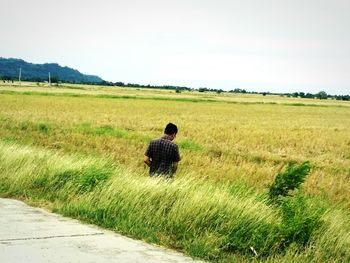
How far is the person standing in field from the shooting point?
8.56 metres

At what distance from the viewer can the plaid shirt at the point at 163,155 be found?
28.1 feet

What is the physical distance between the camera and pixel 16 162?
9.57 metres

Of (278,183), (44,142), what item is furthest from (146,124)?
(278,183)

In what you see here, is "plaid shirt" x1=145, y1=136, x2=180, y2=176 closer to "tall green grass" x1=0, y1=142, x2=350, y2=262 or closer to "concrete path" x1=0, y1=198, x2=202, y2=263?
"tall green grass" x1=0, y1=142, x2=350, y2=262

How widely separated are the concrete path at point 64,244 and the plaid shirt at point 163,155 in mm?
2598

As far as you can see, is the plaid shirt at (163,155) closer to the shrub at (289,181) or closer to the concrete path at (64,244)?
the shrub at (289,181)

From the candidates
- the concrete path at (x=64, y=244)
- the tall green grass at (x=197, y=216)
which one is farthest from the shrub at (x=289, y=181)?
the concrete path at (x=64, y=244)

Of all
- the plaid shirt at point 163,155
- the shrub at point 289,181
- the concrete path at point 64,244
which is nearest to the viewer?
the concrete path at point 64,244

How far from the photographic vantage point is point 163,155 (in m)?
8.61

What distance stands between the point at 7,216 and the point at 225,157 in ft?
37.7

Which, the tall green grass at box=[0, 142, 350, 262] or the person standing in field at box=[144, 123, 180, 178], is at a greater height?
the person standing in field at box=[144, 123, 180, 178]

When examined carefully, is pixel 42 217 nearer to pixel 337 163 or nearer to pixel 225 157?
pixel 225 157

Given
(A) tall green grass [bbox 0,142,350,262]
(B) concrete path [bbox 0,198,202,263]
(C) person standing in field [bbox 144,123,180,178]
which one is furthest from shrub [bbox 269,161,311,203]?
(B) concrete path [bbox 0,198,202,263]

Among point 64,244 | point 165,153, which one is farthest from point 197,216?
point 165,153
